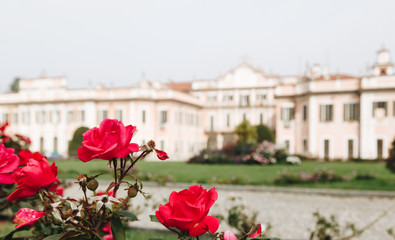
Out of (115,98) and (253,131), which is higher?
(115,98)

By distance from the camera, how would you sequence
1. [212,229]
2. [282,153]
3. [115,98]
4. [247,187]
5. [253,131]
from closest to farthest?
[212,229]
[247,187]
[282,153]
[253,131]
[115,98]

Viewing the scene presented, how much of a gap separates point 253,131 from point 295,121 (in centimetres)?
Answer: 378

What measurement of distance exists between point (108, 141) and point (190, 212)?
0.99ft

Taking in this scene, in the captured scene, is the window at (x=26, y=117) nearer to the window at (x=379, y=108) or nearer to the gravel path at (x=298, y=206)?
the gravel path at (x=298, y=206)

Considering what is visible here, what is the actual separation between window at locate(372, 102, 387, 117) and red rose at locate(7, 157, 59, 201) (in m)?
28.0

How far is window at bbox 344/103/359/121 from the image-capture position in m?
27.4

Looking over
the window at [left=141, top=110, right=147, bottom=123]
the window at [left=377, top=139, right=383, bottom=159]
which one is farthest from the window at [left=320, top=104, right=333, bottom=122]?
the window at [left=141, top=110, right=147, bottom=123]

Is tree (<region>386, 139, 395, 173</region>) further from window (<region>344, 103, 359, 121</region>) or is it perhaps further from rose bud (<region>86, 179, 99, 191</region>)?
window (<region>344, 103, 359, 121</region>)

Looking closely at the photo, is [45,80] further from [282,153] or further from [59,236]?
[59,236]

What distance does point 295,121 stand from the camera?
1198 inches

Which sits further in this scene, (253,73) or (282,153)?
(253,73)

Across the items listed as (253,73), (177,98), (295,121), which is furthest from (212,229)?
(253,73)

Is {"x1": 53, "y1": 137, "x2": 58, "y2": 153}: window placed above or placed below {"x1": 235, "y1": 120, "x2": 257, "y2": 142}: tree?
below

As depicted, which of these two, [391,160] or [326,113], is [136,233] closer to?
[391,160]
